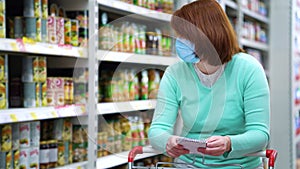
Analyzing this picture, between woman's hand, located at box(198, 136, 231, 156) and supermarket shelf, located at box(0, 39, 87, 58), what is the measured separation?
1011 millimetres

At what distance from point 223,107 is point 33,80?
1.08 m

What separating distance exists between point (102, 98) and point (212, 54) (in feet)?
4.55

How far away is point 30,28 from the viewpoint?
2342mm

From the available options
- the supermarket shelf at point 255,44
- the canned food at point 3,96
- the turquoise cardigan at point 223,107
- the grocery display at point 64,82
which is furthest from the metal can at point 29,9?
the supermarket shelf at point 255,44

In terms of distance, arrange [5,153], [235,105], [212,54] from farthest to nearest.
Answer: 1. [5,153]
2. [235,105]
3. [212,54]

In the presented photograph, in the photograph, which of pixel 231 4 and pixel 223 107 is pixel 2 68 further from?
pixel 231 4

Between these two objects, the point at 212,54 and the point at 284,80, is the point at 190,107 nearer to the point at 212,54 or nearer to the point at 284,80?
the point at 212,54

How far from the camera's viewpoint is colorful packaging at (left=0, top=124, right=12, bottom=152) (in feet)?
7.39

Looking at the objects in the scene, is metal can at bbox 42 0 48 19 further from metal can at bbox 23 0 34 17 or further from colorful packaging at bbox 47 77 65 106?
colorful packaging at bbox 47 77 65 106

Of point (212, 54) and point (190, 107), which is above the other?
point (212, 54)

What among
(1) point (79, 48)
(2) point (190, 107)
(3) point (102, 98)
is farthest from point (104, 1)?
(2) point (190, 107)

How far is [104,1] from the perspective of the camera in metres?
2.72

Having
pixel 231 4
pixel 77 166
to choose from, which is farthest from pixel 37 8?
pixel 231 4

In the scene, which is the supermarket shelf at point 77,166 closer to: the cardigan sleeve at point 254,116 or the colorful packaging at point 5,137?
the colorful packaging at point 5,137
